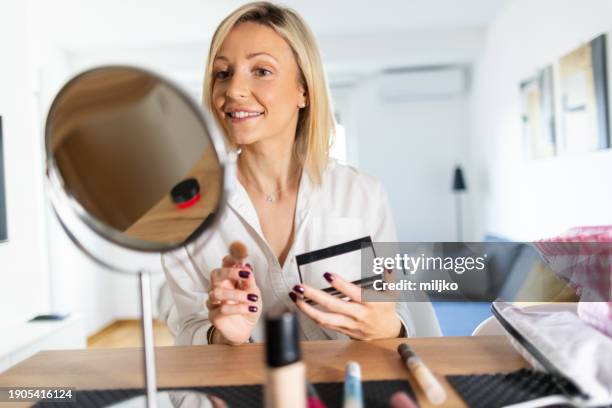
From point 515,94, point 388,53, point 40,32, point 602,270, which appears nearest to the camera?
point 602,270

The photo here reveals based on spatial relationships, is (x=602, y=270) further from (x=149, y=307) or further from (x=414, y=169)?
(x=414, y=169)

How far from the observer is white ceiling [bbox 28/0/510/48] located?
247 cm

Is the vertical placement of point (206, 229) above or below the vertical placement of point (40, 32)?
below

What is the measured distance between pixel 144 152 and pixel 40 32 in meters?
2.99

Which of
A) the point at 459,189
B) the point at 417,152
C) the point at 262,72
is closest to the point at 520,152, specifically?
the point at 459,189

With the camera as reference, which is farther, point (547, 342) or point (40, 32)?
point (40, 32)

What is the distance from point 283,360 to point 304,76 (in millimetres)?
688

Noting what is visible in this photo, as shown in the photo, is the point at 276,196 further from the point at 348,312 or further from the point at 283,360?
the point at 283,360

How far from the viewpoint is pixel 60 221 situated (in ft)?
1.31

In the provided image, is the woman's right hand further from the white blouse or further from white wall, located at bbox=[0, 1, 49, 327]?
white wall, located at bbox=[0, 1, 49, 327]

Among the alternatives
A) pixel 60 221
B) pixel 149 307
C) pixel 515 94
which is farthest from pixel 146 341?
pixel 515 94

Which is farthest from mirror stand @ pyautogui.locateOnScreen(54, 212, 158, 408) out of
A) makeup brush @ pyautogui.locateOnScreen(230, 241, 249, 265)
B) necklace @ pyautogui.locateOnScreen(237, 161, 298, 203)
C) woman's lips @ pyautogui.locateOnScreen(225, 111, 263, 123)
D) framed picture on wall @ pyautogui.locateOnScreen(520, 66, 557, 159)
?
framed picture on wall @ pyautogui.locateOnScreen(520, 66, 557, 159)

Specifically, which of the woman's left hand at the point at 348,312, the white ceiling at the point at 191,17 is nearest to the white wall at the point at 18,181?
the white ceiling at the point at 191,17

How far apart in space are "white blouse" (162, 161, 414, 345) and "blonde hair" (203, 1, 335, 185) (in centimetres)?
6
